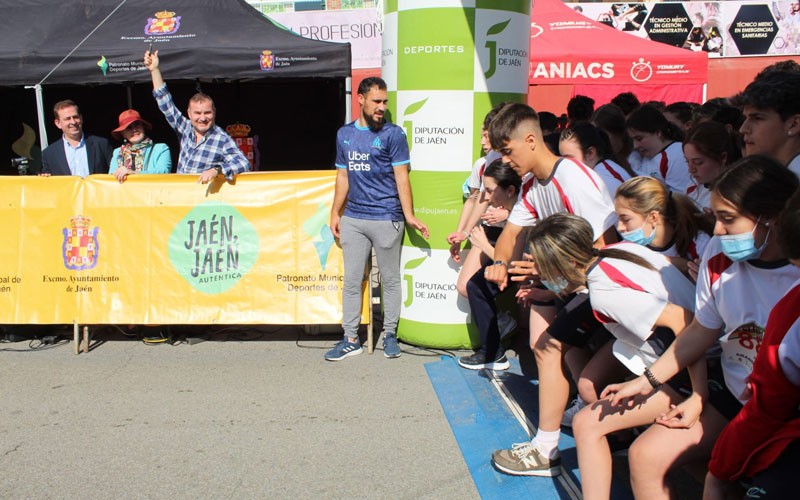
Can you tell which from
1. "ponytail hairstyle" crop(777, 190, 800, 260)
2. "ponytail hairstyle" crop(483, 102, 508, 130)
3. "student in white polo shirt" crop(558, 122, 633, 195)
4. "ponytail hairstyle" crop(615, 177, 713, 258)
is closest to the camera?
"ponytail hairstyle" crop(777, 190, 800, 260)

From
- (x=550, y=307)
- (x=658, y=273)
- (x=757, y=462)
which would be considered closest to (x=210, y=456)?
(x=550, y=307)

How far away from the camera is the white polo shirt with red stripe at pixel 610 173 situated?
3.99 meters

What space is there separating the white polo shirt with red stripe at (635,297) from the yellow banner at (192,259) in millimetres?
3039

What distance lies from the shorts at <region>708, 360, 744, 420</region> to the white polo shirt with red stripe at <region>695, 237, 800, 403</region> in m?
0.06

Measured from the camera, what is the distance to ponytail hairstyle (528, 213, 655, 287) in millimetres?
3074

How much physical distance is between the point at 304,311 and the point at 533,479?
8.81 ft

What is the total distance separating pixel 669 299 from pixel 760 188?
67 cm

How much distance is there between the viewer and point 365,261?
216 inches

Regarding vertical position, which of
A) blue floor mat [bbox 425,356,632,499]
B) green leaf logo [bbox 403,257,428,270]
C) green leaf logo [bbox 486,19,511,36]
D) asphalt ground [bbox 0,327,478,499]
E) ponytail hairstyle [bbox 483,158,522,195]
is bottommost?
asphalt ground [bbox 0,327,478,499]

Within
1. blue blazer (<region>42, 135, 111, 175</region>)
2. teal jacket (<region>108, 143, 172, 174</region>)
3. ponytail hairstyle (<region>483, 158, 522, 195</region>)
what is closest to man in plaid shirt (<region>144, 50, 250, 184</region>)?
teal jacket (<region>108, 143, 172, 174</region>)

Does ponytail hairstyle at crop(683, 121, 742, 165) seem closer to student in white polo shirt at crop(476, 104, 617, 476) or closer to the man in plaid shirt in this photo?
student in white polo shirt at crop(476, 104, 617, 476)

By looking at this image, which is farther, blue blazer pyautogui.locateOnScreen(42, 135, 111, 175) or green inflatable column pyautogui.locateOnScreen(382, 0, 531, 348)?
blue blazer pyautogui.locateOnScreen(42, 135, 111, 175)

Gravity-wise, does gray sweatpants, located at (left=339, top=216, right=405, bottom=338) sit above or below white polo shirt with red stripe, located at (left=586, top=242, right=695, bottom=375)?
below

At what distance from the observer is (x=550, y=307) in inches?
153
